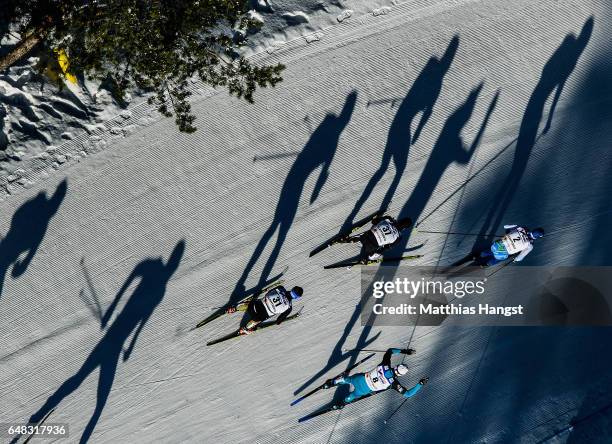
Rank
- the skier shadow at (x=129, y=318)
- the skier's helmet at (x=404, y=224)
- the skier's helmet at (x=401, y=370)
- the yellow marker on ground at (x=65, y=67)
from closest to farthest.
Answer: the yellow marker on ground at (x=65, y=67) < the skier's helmet at (x=401, y=370) < the skier's helmet at (x=404, y=224) < the skier shadow at (x=129, y=318)

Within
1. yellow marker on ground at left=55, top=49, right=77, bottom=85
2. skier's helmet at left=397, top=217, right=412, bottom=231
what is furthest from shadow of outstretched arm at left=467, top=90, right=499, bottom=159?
yellow marker on ground at left=55, top=49, right=77, bottom=85

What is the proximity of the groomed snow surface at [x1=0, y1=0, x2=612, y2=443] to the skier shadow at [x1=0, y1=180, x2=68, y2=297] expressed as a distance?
0.05 m

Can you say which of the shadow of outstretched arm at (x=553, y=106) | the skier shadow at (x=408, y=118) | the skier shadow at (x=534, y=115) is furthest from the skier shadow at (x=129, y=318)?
the shadow of outstretched arm at (x=553, y=106)

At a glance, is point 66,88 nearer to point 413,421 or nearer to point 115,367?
point 115,367

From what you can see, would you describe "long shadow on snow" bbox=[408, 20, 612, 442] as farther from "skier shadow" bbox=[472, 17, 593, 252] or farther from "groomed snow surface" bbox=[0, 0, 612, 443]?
"skier shadow" bbox=[472, 17, 593, 252]

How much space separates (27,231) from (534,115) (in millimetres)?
11867

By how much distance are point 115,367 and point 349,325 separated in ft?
17.8

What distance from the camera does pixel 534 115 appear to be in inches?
459

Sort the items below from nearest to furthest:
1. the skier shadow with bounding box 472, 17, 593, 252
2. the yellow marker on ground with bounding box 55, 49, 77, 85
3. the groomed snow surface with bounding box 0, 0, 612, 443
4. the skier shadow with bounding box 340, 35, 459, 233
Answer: the yellow marker on ground with bounding box 55, 49, 77, 85 < the groomed snow surface with bounding box 0, 0, 612, 443 < the skier shadow with bounding box 340, 35, 459, 233 < the skier shadow with bounding box 472, 17, 593, 252

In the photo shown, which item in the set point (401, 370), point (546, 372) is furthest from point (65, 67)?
point (546, 372)

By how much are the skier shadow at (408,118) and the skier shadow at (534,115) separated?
220 centimetres

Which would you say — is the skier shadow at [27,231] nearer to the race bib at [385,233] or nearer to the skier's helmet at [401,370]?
the race bib at [385,233]

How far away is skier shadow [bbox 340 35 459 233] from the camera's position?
1146cm

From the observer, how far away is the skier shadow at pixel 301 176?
37.4 feet
